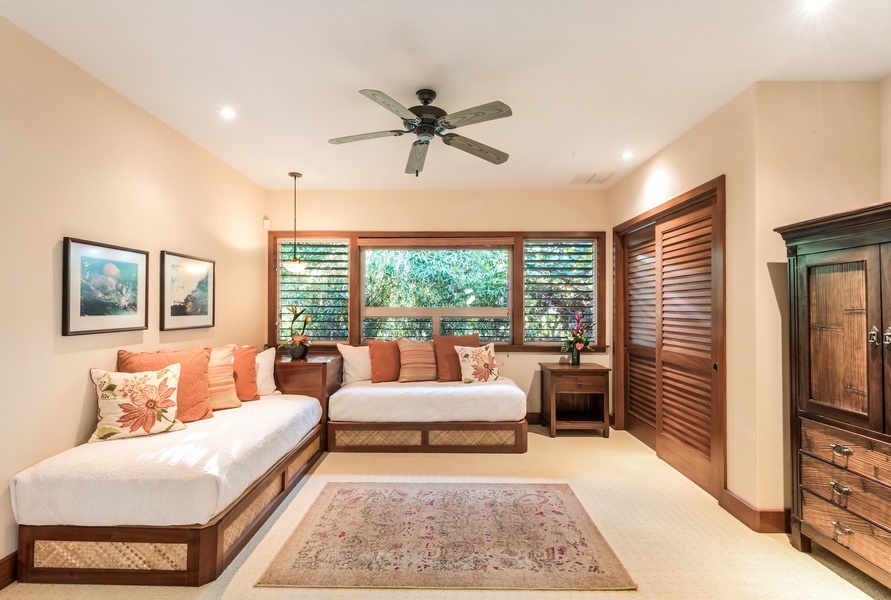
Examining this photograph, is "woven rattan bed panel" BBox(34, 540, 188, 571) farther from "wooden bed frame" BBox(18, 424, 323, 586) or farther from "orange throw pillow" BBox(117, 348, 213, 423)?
"orange throw pillow" BBox(117, 348, 213, 423)

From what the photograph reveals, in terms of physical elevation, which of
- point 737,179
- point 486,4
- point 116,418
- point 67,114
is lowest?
point 116,418

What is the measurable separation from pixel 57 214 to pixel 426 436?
3068mm

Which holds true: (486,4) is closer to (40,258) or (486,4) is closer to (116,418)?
(40,258)

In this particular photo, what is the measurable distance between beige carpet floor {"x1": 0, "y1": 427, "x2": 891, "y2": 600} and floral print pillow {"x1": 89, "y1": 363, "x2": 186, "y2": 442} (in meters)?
0.76

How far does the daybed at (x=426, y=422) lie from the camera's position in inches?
154

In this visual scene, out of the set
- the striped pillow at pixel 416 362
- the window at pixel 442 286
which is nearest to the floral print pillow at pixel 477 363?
the striped pillow at pixel 416 362

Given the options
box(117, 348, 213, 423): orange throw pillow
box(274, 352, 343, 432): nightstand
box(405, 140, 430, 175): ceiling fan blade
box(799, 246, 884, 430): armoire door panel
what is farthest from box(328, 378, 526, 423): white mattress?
box(799, 246, 884, 430): armoire door panel

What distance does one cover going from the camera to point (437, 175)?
436 centimetres

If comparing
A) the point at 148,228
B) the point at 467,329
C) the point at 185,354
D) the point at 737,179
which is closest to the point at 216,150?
the point at 148,228

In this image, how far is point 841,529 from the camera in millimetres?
2072

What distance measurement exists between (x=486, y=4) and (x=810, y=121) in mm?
2148

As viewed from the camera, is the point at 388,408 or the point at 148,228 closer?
the point at 148,228

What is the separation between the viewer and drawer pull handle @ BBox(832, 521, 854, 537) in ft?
6.68

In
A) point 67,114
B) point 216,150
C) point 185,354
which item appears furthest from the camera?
point 216,150
